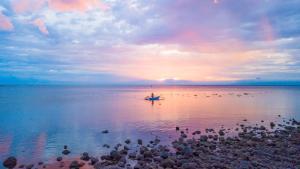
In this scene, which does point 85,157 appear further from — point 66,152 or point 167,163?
point 167,163

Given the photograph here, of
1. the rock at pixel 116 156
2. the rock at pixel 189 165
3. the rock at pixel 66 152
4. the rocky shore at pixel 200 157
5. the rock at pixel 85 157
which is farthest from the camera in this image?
the rock at pixel 66 152

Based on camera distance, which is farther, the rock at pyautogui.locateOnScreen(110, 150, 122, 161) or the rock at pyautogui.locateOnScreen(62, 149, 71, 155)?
the rock at pyautogui.locateOnScreen(62, 149, 71, 155)

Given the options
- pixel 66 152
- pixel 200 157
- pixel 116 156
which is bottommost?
pixel 66 152

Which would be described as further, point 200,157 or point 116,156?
point 116,156

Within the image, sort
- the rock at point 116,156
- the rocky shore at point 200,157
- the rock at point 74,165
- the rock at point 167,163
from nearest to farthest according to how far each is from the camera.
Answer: the rocky shore at point 200,157, the rock at point 167,163, the rock at point 74,165, the rock at point 116,156

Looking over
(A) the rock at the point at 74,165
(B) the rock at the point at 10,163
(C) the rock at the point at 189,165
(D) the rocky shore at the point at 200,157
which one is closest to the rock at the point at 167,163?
(D) the rocky shore at the point at 200,157

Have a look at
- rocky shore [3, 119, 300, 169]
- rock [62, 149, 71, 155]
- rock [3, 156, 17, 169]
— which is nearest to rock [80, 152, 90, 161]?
rocky shore [3, 119, 300, 169]

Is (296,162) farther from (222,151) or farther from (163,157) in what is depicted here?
(163,157)

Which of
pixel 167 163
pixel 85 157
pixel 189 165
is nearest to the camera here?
pixel 189 165

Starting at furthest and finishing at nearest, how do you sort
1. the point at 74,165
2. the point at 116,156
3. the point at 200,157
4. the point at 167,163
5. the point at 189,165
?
the point at 116,156 < the point at 200,157 < the point at 74,165 < the point at 167,163 < the point at 189,165

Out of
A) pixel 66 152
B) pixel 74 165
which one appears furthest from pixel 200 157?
pixel 66 152

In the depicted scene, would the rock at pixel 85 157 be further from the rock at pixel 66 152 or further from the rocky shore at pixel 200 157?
the rock at pixel 66 152

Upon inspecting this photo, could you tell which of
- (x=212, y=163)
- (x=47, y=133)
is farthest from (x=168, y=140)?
(x=47, y=133)

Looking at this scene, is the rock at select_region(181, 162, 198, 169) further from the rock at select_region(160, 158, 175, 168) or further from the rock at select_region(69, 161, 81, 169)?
the rock at select_region(69, 161, 81, 169)
